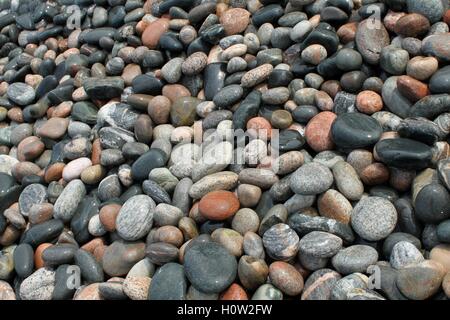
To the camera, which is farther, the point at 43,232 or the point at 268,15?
the point at 268,15

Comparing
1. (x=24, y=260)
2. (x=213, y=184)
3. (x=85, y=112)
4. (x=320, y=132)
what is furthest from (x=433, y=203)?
(x=85, y=112)

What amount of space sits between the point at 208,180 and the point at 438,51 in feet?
4.62

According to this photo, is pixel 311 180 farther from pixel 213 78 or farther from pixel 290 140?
pixel 213 78

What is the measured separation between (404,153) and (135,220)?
4.51 feet

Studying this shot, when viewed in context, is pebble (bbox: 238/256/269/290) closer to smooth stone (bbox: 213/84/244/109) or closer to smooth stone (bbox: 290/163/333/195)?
smooth stone (bbox: 290/163/333/195)

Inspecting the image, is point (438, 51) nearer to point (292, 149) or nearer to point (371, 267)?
point (292, 149)

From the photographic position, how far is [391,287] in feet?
6.45

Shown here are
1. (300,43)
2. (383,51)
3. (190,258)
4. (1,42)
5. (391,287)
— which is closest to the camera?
(391,287)

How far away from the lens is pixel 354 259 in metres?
2.08

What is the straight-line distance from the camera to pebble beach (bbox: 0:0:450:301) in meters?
2.13

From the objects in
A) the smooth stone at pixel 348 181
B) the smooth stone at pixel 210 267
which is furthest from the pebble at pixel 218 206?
the smooth stone at pixel 348 181

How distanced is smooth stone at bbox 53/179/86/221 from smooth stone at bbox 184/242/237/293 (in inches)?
36.2

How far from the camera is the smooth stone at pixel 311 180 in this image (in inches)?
90.8

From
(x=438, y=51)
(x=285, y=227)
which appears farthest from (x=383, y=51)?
(x=285, y=227)
